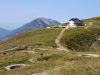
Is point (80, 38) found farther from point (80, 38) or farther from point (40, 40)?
point (40, 40)

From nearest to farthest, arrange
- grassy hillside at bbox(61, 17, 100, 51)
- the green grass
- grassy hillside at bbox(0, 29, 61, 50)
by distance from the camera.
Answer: grassy hillside at bbox(0, 29, 61, 50)
the green grass
grassy hillside at bbox(61, 17, 100, 51)

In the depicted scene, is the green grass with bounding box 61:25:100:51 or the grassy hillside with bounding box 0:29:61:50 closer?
the grassy hillside with bounding box 0:29:61:50

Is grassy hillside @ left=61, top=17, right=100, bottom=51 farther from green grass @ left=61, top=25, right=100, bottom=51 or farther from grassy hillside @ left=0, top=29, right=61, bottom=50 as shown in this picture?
grassy hillside @ left=0, top=29, right=61, bottom=50

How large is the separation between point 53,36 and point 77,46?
38.7ft

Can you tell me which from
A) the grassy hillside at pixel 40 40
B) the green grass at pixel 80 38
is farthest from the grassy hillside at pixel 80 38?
the grassy hillside at pixel 40 40

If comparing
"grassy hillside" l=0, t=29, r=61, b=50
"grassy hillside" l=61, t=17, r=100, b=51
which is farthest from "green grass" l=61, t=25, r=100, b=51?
"grassy hillside" l=0, t=29, r=61, b=50

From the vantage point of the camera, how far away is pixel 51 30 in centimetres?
12506

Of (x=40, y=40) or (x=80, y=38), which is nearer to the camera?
(x=40, y=40)

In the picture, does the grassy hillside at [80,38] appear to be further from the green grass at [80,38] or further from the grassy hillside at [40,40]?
the grassy hillside at [40,40]

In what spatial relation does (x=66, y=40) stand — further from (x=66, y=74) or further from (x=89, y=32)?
(x=66, y=74)

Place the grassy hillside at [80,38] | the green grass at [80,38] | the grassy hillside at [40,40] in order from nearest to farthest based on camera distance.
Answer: the grassy hillside at [40,40]
the green grass at [80,38]
the grassy hillside at [80,38]

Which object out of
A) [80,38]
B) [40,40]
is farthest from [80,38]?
[40,40]

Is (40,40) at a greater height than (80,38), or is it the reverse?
(40,40)

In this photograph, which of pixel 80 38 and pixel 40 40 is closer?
pixel 40 40
